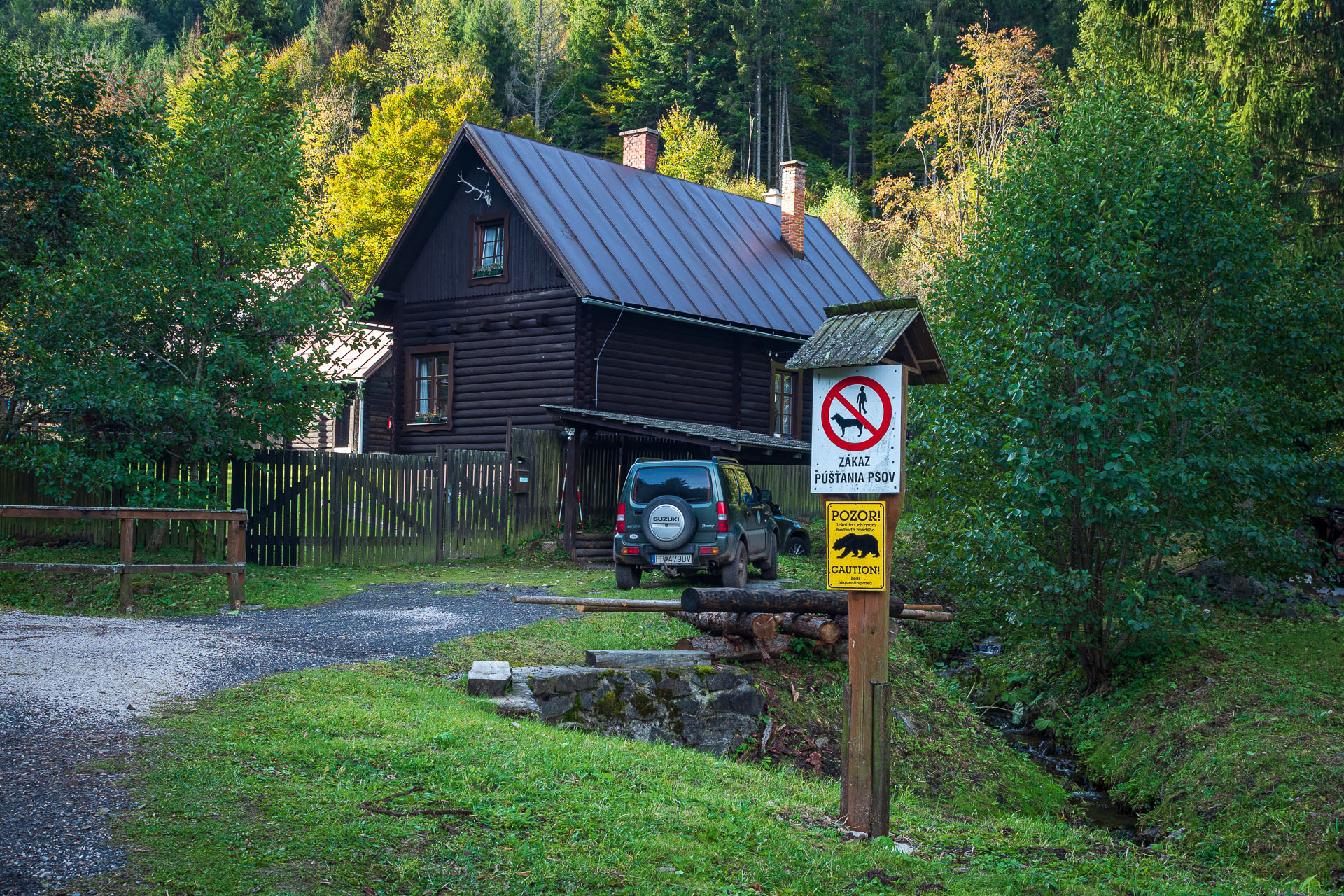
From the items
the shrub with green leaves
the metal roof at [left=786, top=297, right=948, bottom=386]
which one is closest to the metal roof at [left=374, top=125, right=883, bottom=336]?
the shrub with green leaves

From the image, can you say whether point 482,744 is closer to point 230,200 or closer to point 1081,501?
point 1081,501

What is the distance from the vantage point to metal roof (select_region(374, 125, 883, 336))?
26406 millimetres

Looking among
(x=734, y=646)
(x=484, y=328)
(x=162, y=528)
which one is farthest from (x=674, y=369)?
(x=734, y=646)

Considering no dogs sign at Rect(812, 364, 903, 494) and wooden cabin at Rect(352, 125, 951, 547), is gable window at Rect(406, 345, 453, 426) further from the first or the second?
no dogs sign at Rect(812, 364, 903, 494)

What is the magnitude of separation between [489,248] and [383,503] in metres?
9.09

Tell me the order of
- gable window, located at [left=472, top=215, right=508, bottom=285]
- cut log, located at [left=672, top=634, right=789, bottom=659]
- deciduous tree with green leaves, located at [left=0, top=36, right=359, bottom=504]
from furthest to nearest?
gable window, located at [left=472, top=215, right=508, bottom=285] → deciduous tree with green leaves, located at [left=0, top=36, right=359, bottom=504] → cut log, located at [left=672, top=634, right=789, bottom=659]

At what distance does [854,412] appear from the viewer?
7.33 m

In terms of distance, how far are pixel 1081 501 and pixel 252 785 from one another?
34.2 feet

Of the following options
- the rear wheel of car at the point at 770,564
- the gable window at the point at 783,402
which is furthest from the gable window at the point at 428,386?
the rear wheel of car at the point at 770,564

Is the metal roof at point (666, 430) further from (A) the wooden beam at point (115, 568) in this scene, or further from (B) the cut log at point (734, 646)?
(B) the cut log at point (734, 646)

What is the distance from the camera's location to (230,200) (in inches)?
730

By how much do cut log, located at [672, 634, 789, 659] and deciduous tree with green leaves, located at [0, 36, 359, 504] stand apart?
9418 mm

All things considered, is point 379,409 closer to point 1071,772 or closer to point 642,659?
point 642,659

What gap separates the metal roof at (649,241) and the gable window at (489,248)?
1.28m
